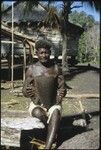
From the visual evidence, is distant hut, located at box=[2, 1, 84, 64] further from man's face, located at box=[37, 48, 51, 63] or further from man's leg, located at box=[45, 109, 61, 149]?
man's leg, located at box=[45, 109, 61, 149]

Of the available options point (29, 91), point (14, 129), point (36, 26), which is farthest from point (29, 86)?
point (36, 26)

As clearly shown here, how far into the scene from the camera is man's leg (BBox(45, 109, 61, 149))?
6.62m

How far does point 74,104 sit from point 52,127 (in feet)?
22.0

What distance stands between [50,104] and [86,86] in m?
11.9

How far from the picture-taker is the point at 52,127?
22.3 feet

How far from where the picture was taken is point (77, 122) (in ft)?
28.6

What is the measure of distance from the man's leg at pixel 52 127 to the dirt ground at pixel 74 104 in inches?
15.5

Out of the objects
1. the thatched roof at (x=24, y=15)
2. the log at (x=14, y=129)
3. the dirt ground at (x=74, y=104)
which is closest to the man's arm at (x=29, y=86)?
the log at (x=14, y=129)

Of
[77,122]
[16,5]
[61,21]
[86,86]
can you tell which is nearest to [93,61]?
[16,5]

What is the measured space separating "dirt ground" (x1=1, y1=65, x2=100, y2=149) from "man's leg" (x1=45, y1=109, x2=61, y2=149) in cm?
39

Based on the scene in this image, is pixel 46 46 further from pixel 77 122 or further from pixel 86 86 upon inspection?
pixel 86 86

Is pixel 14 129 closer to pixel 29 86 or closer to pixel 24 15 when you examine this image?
pixel 29 86

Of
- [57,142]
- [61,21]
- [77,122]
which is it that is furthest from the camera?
[61,21]

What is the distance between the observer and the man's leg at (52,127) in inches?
261
